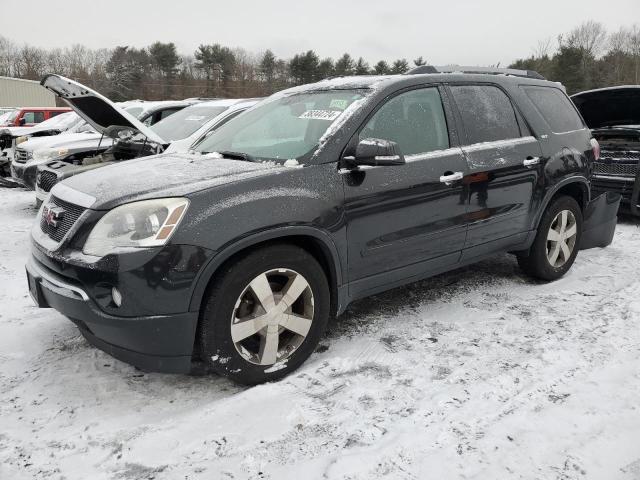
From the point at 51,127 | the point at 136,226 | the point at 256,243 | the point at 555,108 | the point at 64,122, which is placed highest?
the point at 555,108

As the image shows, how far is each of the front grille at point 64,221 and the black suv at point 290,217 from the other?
1 cm

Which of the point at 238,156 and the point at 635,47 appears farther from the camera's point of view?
the point at 635,47

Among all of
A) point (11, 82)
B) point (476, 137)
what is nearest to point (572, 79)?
point (11, 82)

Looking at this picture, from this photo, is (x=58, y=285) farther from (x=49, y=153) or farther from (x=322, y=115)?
(x=49, y=153)

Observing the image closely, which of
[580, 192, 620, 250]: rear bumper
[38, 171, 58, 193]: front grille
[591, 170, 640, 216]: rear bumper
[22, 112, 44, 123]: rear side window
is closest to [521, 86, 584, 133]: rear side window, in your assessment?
[580, 192, 620, 250]: rear bumper

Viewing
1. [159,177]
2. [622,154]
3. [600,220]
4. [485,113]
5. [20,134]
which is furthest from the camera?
[20,134]

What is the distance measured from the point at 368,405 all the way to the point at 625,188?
576cm

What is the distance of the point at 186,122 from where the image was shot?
725 centimetres

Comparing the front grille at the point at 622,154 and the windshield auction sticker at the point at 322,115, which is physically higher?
the windshield auction sticker at the point at 322,115

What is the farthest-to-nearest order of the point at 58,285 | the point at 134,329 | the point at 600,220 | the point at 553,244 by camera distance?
the point at 600,220
the point at 553,244
the point at 58,285
the point at 134,329

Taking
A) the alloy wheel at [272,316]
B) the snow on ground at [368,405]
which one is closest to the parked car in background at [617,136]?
the snow on ground at [368,405]

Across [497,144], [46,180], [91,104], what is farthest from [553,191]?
[46,180]

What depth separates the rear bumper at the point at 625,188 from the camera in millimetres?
6641

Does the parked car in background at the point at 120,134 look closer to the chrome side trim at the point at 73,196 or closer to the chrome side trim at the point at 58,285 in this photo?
the chrome side trim at the point at 73,196
